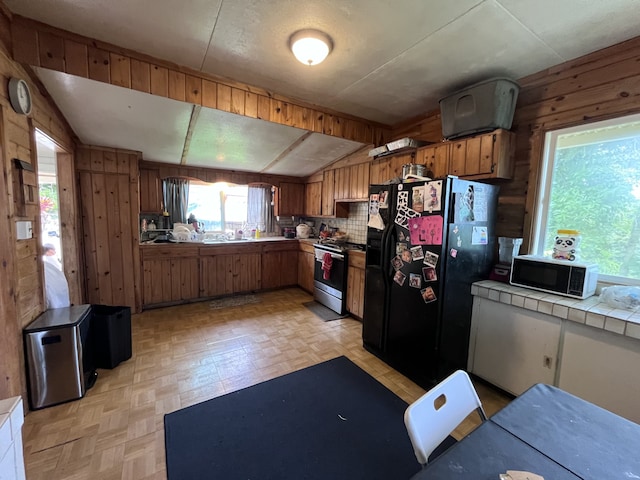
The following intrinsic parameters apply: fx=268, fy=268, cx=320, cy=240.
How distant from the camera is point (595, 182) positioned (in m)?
2.00

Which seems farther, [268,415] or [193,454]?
[268,415]

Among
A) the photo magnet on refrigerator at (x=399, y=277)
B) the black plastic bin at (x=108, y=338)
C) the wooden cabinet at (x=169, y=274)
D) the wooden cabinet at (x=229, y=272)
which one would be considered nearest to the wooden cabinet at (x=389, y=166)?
the photo magnet on refrigerator at (x=399, y=277)

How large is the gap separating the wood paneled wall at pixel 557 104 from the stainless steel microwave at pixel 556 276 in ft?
1.03

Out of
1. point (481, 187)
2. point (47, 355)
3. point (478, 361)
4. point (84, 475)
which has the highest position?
point (481, 187)

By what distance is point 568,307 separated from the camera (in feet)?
5.59

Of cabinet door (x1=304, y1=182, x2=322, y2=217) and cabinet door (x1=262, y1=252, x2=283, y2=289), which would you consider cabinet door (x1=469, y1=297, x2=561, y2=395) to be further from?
cabinet door (x1=262, y1=252, x2=283, y2=289)

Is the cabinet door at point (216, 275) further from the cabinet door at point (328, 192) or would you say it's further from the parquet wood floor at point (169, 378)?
the cabinet door at point (328, 192)

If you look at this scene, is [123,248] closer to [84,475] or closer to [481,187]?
[84,475]

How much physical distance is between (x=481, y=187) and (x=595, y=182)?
76 centimetres

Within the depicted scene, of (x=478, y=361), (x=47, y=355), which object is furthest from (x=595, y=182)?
(x=47, y=355)

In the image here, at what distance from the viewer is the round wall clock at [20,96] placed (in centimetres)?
163

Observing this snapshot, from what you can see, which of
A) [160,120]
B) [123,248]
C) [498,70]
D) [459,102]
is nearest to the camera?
[498,70]

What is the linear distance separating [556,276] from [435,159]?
4.54 feet

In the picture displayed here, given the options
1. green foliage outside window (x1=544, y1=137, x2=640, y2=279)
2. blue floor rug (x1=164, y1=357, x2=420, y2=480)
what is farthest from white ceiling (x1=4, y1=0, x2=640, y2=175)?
blue floor rug (x1=164, y1=357, x2=420, y2=480)
